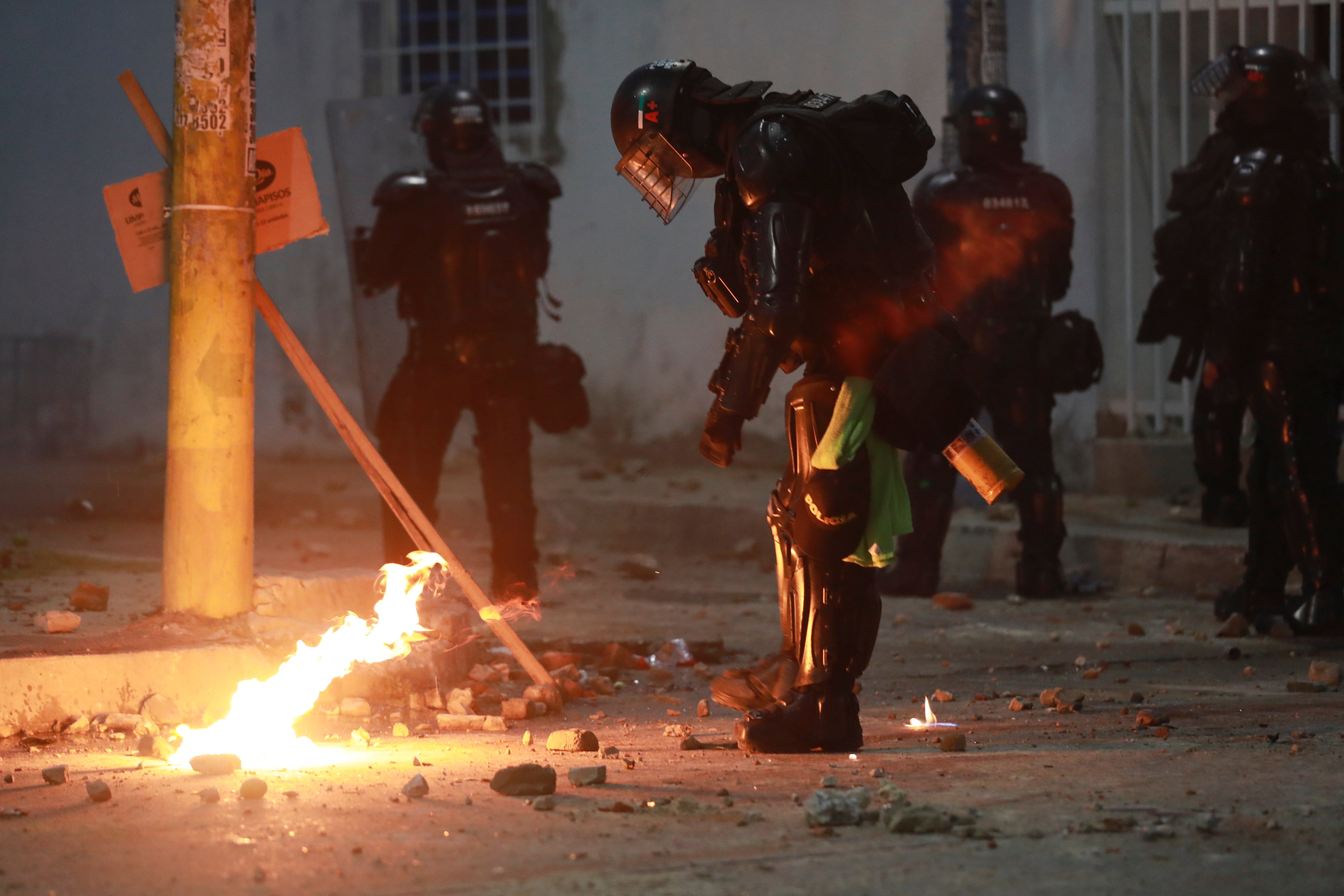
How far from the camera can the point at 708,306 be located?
10.7 m

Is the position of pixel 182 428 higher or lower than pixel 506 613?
higher

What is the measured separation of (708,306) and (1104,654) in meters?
5.17

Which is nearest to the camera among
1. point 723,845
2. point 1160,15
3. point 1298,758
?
point 723,845

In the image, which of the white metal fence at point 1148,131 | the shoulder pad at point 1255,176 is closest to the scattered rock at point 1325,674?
the shoulder pad at point 1255,176

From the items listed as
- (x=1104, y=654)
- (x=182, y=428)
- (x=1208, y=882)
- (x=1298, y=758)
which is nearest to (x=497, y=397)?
(x=182, y=428)

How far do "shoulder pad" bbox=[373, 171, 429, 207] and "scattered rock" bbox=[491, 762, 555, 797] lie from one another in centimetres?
375

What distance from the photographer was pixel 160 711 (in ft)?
14.5

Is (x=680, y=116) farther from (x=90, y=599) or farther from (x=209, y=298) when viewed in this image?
(x=90, y=599)

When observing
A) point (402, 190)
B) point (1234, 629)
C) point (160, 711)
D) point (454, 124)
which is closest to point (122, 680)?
point (160, 711)

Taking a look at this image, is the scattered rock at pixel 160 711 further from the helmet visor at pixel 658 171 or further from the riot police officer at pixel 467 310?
the riot police officer at pixel 467 310

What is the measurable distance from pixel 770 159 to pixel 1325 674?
2780 millimetres

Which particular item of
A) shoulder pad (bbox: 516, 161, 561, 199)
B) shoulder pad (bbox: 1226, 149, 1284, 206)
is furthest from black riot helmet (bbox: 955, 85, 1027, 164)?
shoulder pad (bbox: 516, 161, 561, 199)

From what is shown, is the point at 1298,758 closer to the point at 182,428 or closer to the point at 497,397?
the point at 182,428

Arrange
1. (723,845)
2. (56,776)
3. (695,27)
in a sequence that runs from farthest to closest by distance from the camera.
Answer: (695,27), (56,776), (723,845)
